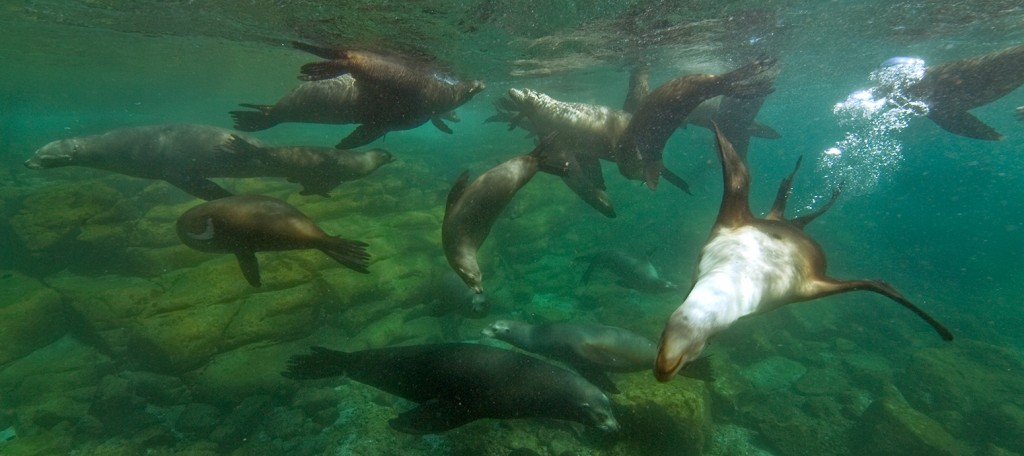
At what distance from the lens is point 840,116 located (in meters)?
42.5

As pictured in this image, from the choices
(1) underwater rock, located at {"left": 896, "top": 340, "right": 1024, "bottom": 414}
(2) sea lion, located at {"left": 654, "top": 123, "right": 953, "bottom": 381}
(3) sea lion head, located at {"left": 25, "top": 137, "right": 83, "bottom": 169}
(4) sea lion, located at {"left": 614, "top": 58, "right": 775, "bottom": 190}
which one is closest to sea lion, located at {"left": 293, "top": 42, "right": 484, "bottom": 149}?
(4) sea lion, located at {"left": 614, "top": 58, "right": 775, "bottom": 190}

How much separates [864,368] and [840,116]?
43.7 m

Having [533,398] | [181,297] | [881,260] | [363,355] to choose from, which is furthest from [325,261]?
[881,260]

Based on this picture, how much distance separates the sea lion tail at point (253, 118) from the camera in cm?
559

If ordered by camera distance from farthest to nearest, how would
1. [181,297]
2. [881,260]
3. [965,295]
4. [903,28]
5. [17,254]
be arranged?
1. [881,260]
2. [965,295]
3. [903,28]
4. [17,254]
5. [181,297]

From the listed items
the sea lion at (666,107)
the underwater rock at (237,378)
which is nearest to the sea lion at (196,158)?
the underwater rock at (237,378)

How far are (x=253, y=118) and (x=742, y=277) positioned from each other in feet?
19.5

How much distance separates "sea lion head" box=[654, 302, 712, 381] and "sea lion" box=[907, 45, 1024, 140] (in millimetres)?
9779

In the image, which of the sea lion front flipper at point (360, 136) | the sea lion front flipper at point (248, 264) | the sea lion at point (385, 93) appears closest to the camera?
the sea lion front flipper at point (248, 264)

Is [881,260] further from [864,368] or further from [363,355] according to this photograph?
[363,355]

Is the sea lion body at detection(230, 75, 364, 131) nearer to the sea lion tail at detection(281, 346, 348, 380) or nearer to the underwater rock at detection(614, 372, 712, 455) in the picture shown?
the sea lion tail at detection(281, 346, 348, 380)

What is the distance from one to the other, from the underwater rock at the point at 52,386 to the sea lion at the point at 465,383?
3.62 meters

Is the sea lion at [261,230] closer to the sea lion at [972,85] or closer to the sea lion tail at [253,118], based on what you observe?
the sea lion tail at [253,118]

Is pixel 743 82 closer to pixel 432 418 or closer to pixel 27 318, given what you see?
pixel 432 418
